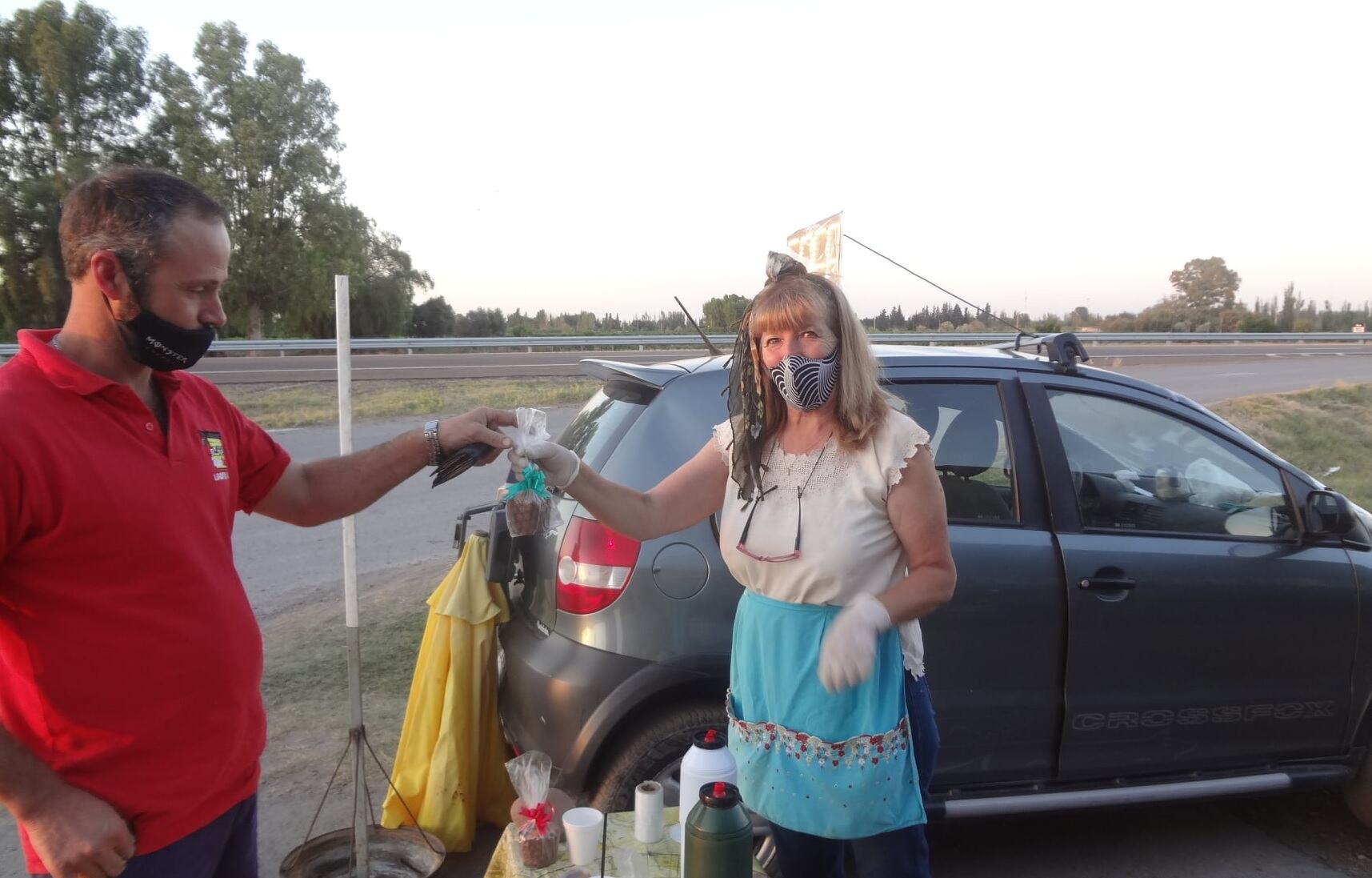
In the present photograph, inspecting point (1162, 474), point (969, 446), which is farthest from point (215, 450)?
point (1162, 474)

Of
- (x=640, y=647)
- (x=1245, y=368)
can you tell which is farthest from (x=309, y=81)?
(x=640, y=647)

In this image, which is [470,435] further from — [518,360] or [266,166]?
[266,166]

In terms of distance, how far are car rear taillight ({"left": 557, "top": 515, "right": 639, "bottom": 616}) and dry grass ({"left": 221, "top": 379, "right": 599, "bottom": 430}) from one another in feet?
36.1

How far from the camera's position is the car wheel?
3.05 m

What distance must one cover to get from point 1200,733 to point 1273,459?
1.09 metres

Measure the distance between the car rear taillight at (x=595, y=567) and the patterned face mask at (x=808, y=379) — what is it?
101 centimetres

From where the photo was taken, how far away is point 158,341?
1880 millimetres

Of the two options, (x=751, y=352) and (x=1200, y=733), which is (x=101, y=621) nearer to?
(x=751, y=352)

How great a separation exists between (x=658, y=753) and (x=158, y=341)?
1.99m

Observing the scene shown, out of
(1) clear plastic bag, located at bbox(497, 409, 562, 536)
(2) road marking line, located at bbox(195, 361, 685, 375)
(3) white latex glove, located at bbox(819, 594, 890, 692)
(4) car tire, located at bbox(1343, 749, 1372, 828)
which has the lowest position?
(4) car tire, located at bbox(1343, 749, 1372, 828)

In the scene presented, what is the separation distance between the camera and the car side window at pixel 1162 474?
11.3ft

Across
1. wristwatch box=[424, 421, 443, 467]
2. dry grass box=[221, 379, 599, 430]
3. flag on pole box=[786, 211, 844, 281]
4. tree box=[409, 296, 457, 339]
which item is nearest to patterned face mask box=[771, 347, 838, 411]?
wristwatch box=[424, 421, 443, 467]

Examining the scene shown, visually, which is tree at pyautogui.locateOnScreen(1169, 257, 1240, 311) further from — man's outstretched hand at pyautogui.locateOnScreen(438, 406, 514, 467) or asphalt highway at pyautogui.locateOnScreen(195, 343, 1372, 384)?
man's outstretched hand at pyautogui.locateOnScreen(438, 406, 514, 467)

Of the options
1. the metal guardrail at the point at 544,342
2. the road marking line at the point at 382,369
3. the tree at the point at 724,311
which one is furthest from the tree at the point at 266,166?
the tree at the point at 724,311
